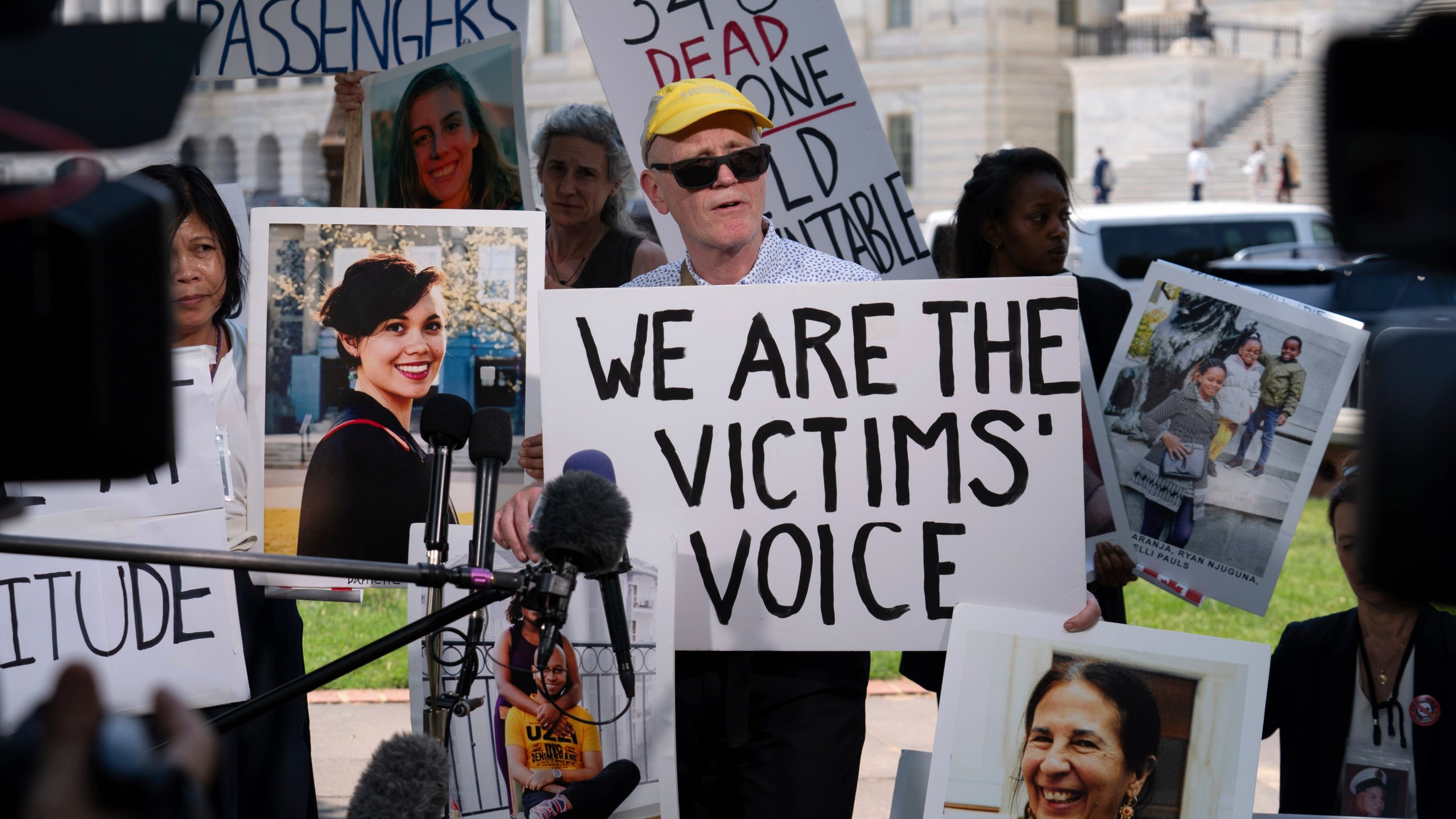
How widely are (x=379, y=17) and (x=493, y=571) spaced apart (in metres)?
3.41

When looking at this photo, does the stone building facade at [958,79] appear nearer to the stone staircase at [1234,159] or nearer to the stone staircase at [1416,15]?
the stone staircase at [1234,159]

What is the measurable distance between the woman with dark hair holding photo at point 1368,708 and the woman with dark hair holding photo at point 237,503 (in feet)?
7.71

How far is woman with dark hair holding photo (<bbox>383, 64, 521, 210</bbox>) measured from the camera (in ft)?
14.9

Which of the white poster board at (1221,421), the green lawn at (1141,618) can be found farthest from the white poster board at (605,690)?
the green lawn at (1141,618)

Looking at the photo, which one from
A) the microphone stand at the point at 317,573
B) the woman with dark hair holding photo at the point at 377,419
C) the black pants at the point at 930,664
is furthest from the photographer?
the black pants at the point at 930,664

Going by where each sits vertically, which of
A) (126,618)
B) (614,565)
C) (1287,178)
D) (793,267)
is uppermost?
(1287,178)

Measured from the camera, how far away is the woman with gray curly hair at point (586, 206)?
4883mm

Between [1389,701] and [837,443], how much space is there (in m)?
A: 1.58

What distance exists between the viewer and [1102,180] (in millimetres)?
37156

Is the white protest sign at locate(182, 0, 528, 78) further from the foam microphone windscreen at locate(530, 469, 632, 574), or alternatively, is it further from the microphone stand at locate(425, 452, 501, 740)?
the foam microphone windscreen at locate(530, 469, 632, 574)

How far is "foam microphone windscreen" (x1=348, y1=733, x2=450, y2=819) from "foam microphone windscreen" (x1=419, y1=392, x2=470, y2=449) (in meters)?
0.57

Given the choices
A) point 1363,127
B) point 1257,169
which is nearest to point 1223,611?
point 1363,127

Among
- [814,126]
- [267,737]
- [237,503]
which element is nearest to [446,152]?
[814,126]

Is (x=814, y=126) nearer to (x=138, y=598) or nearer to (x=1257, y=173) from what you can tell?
(x=138, y=598)
